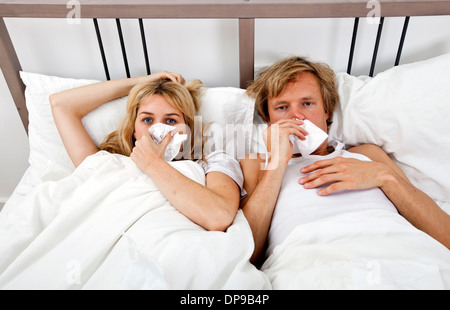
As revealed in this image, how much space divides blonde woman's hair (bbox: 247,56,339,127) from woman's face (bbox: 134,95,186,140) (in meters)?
0.33

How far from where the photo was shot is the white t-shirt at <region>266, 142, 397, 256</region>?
3.02 feet

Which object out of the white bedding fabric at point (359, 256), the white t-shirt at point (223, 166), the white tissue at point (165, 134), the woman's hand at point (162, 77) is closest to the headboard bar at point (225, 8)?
the woman's hand at point (162, 77)

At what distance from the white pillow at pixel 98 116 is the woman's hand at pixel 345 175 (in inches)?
15.1

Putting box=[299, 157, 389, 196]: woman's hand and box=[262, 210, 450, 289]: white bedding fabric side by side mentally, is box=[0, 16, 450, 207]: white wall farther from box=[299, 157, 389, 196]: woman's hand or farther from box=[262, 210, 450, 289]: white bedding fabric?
box=[262, 210, 450, 289]: white bedding fabric

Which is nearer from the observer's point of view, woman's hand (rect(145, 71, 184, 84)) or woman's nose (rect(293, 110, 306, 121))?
woman's nose (rect(293, 110, 306, 121))

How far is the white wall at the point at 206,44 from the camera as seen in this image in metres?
1.29

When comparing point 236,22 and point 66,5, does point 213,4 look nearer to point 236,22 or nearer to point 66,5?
point 236,22

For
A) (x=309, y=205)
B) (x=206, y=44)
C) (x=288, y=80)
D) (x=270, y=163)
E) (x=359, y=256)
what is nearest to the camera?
(x=359, y=256)

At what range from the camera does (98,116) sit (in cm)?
125

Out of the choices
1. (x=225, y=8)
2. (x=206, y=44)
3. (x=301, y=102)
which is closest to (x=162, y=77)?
(x=206, y=44)

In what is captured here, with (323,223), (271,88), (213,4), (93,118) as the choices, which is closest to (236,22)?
(213,4)

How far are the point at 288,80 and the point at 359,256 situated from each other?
0.70 metres

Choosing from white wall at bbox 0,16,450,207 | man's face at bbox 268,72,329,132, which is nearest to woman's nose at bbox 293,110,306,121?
man's face at bbox 268,72,329,132

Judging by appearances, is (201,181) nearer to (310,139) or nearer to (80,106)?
(310,139)
